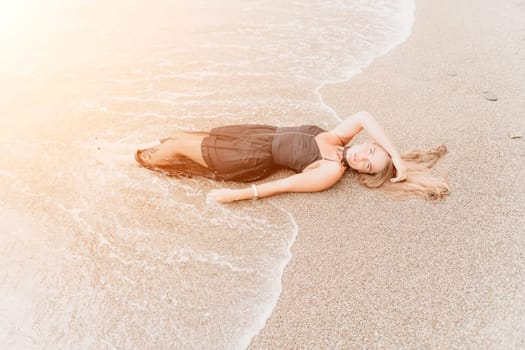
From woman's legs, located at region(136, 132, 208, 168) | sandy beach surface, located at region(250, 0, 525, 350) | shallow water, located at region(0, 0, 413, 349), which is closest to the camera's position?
sandy beach surface, located at region(250, 0, 525, 350)

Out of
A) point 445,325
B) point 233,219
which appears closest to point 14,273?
point 233,219

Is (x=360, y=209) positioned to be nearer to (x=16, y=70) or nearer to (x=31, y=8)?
(x=16, y=70)

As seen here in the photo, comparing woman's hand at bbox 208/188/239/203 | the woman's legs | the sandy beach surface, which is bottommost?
the sandy beach surface

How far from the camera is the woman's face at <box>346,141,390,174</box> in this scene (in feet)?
11.4

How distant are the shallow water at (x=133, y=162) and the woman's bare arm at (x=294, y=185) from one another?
10cm

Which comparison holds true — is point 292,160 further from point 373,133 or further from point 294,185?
point 373,133

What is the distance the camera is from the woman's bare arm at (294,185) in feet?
11.3

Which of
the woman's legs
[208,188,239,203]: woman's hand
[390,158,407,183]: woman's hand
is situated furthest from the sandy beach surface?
the woman's legs

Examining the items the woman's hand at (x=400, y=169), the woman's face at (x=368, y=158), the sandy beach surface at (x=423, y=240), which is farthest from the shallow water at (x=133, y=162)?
the woman's hand at (x=400, y=169)

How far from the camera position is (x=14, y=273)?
2.93 metres

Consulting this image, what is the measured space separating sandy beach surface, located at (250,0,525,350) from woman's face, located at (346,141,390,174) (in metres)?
0.24

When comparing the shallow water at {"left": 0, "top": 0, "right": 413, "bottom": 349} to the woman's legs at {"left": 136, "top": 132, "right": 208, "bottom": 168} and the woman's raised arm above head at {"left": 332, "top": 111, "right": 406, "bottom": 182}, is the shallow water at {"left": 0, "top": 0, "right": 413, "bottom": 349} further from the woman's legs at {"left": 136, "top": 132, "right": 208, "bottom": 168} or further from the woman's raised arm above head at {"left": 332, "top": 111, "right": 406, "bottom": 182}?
the woman's raised arm above head at {"left": 332, "top": 111, "right": 406, "bottom": 182}

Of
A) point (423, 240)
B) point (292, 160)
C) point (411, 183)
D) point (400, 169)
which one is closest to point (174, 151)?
point (292, 160)

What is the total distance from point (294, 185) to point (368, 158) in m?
0.65
